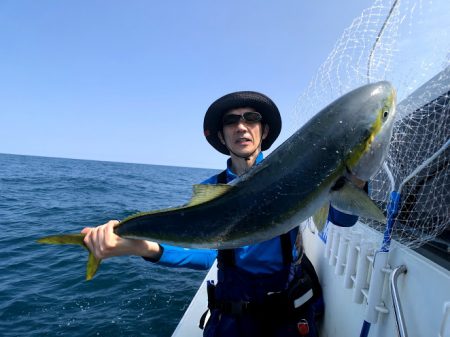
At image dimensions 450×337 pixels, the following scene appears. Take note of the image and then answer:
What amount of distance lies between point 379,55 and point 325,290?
361 cm

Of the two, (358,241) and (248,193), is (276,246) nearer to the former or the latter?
(358,241)

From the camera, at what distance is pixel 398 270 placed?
9.02ft

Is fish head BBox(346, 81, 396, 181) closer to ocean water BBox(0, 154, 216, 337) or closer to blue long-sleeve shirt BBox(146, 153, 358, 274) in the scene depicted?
blue long-sleeve shirt BBox(146, 153, 358, 274)

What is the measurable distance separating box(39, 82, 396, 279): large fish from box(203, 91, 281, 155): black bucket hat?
1.68 metres

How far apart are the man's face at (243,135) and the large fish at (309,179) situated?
1.44 metres

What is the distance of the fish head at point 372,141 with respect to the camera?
2.00 meters

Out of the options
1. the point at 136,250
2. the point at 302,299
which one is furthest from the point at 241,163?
the point at 302,299

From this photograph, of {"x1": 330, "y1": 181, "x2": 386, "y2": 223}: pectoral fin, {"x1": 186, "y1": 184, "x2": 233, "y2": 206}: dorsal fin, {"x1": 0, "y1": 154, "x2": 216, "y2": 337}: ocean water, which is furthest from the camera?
{"x1": 0, "y1": 154, "x2": 216, "y2": 337}: ocean water

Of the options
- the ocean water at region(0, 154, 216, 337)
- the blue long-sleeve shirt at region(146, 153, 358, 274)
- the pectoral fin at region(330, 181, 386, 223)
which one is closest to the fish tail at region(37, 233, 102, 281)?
the blue long-sleeve shirt at region(146, 153, 358, 274)

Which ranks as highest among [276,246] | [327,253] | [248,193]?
[248,193]

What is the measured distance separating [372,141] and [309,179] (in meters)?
0.48

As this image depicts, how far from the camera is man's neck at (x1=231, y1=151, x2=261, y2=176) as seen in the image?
3732 mm

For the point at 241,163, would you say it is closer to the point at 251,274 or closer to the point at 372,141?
the point at 251,274

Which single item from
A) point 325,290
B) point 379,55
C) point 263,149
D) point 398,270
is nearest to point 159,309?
point 325,290
